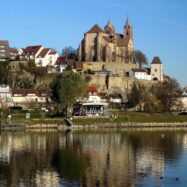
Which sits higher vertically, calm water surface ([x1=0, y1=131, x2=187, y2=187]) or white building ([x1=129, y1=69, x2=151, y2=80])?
white building ([x1=129, y1=69, x2=151, y2=80])

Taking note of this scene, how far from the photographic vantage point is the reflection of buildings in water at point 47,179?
101 feet

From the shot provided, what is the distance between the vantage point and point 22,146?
49500 mm

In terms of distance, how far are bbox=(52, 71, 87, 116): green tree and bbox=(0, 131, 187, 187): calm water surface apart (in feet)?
52.0

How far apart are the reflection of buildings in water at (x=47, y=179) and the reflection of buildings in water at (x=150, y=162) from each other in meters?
5.97

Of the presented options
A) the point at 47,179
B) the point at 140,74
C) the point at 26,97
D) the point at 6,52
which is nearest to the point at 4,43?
the point at 6,52

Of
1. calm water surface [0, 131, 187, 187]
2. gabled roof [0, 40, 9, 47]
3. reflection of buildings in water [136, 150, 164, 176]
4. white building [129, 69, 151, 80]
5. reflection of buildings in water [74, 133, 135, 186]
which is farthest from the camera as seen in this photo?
gabled roof [0, 40, 9, 47]

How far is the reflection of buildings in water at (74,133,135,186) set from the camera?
1257 inches

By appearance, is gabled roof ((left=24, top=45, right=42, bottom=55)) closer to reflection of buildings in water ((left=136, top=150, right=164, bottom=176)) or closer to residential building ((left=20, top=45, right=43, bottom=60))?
residential building ((left=20, top=45, right=43, bottom=60))

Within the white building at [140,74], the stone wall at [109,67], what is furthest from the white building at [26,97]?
the white building at [140,74]

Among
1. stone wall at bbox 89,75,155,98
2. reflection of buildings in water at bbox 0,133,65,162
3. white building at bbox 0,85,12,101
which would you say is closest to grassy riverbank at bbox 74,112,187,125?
reflection of buildings in water at bbox 0,133,65,162

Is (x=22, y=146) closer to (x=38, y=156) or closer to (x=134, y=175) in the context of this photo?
(x=38, y=156)

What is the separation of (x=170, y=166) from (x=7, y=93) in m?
59.8

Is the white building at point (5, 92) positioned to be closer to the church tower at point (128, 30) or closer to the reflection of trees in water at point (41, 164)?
the reflection of trees in water at point (41, 164)

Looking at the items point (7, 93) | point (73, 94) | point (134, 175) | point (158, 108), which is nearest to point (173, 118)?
point (158, 108)
